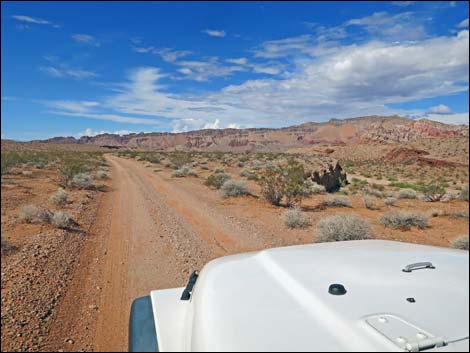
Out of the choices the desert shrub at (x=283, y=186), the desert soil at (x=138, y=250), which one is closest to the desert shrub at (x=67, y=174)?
the desert soil at (x=138, y=250)

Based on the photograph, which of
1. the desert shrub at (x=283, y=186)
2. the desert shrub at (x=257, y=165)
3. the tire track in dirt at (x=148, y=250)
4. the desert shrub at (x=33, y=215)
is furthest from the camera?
the desert shrub at (x=257, y=165)

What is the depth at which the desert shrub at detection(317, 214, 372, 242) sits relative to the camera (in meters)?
7.88

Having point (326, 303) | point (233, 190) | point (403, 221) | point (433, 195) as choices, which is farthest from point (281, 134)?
point (326, 303)

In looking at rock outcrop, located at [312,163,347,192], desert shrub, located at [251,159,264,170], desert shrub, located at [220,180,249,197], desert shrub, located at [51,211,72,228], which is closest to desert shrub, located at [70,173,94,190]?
desert shrub, located at [220,180,249,197]

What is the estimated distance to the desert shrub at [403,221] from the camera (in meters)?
10.1

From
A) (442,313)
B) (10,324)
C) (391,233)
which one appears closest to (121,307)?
(10,324)

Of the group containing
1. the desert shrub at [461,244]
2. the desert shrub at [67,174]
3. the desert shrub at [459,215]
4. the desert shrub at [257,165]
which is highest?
the desert shrub at [67,174]

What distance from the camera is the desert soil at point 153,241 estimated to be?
13.4ft

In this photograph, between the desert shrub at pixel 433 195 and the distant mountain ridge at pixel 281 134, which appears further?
the distant mountain ridge at pixel 281 134

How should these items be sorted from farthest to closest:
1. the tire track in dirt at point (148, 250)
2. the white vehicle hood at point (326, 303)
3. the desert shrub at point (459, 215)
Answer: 1. the desert shrub at point (459, 215)
2. the tire track in dirt at point (148, 250)
3. the white vehicle hood at point (326, 303)

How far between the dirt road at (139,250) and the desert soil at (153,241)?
0.01 meters

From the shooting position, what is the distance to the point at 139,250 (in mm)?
6965

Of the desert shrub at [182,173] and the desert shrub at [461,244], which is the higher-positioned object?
the desert shrub at [182,173]

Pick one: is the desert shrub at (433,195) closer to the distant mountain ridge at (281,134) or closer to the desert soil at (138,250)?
the desert soil at (138,250)
